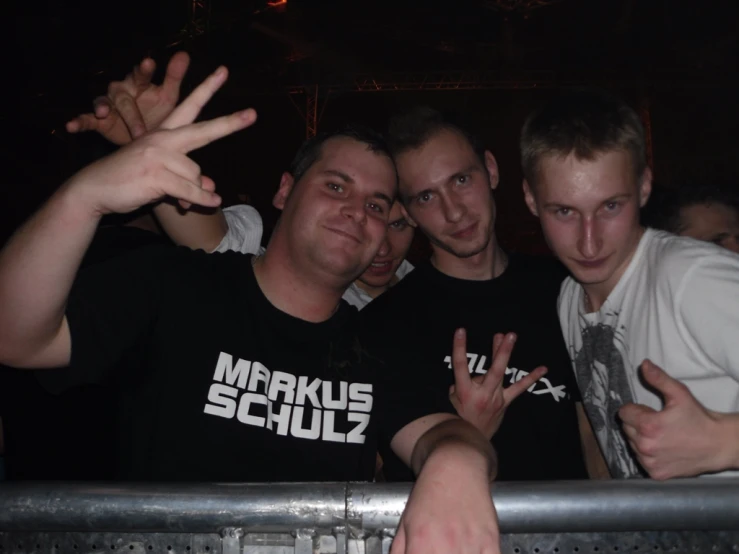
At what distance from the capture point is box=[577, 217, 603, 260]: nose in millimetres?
1639

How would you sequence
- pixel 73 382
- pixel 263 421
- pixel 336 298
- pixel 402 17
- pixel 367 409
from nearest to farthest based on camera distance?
1. pixel 73 382
2. pixel 263 421
3. pixel 367 409
4. pixel 336 298
5. pixel 402 17

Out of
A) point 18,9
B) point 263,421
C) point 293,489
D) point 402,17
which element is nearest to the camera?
point 293,489

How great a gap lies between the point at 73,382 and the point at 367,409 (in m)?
0.77

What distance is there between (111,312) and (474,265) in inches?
50.6

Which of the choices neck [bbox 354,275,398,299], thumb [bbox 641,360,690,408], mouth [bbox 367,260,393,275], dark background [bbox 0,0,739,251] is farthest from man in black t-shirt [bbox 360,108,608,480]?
dark background [bbox 0,0,739,251]

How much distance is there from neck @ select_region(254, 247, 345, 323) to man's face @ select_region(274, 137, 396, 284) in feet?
0.14

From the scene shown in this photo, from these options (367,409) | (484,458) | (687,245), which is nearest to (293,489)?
(484,458)

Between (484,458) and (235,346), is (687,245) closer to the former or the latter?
(484,458)

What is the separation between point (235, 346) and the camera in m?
1.68

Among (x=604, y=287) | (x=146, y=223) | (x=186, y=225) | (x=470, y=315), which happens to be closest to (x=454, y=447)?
(x=604, y=287)

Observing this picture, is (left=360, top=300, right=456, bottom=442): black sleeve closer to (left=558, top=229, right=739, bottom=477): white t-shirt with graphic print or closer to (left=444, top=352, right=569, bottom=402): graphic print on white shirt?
(left=444, top=352, right=569, bottom=402): graphic print on white shirt

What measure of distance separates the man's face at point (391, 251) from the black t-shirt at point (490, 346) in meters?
0.44

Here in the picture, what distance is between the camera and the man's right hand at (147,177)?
113 centimetres

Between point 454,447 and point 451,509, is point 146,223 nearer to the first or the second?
point 454,447
